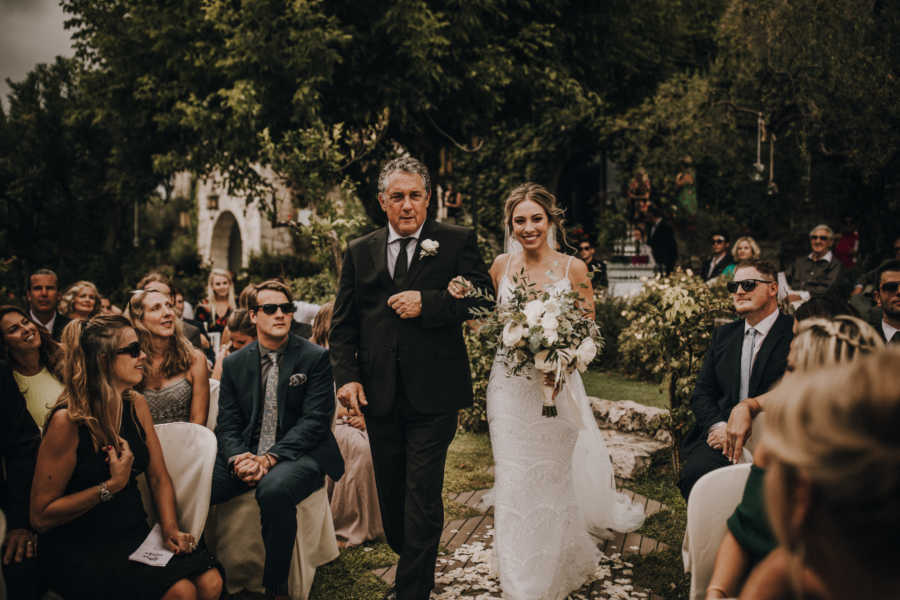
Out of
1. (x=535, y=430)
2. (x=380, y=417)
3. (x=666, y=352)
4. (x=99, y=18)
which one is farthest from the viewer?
(x=99, y=18)

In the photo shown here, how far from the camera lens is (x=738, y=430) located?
3.24 m

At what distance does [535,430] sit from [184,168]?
12328 mm

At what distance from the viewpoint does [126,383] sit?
3.06 metres

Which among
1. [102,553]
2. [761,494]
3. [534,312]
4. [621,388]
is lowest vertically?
[621,388]

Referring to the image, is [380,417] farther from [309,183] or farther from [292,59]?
[292,59]

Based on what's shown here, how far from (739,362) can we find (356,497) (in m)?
2.61

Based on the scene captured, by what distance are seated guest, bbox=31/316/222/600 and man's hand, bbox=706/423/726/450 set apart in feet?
8.44

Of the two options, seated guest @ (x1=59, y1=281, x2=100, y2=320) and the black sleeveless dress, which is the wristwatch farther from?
seated guest @ (x1=59, y1=281, x2=100, y2=320)

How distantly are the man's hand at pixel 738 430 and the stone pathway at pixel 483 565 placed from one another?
948mm

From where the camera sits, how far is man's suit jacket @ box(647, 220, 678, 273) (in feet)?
42.3

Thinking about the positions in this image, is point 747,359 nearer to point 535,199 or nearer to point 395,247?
point 535,199

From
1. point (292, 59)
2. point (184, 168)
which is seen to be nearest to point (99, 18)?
point (184, 168)

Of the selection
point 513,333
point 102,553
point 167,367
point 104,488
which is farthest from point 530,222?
point 102,553

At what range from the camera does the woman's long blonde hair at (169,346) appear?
4.13m
